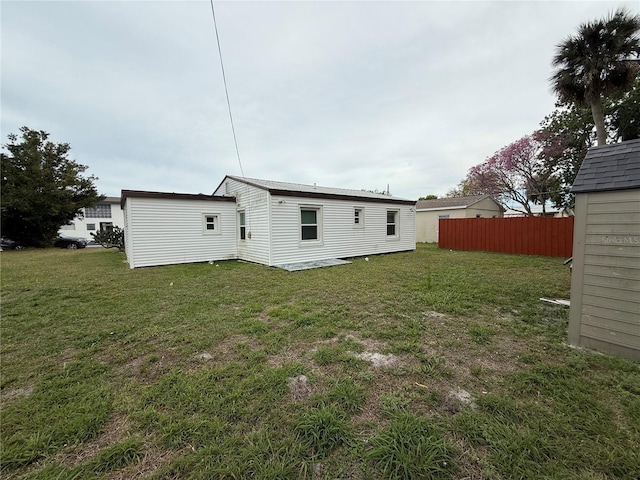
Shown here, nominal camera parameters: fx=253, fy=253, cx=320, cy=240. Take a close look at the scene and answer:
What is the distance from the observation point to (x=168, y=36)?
7.44 meters

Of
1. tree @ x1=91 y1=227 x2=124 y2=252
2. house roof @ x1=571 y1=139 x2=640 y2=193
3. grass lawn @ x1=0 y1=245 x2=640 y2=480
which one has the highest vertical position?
house roof @ x1=571 y1=139 x2=640 y2=193

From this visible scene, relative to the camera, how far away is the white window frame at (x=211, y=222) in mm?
9961

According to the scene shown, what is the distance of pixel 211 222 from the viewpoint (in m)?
10.2

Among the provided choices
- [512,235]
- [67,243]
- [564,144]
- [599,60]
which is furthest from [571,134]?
[67,243]

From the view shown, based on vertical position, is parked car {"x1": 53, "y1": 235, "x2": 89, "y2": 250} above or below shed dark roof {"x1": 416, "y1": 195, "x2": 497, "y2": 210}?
below

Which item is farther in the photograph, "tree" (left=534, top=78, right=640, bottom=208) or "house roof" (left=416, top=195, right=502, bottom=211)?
"house roof" (left=416, top=195, right=502, bottom=211)

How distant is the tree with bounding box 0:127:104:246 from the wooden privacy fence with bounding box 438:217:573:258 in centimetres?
2691

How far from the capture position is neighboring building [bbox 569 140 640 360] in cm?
264

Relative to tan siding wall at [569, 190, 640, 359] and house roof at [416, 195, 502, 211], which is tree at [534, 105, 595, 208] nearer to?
house roof at [416, 195, 502, 211]

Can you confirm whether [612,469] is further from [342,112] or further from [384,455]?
[342,112]

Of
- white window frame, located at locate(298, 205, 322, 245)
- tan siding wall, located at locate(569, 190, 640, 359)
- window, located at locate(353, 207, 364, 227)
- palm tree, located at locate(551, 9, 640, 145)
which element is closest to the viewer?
tan siding wall, located at locate(569, 190, 640, 359)

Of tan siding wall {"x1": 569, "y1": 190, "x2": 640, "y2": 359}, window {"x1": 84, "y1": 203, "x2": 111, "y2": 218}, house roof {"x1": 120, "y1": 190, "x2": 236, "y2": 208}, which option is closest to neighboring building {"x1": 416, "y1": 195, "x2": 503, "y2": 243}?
house roof {"x1": 120, "y1": 190, "x2": 236, "y2": 208}

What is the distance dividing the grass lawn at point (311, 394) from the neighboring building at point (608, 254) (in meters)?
0.32

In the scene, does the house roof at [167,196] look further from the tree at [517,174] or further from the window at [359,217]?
the tree at [517,174]
